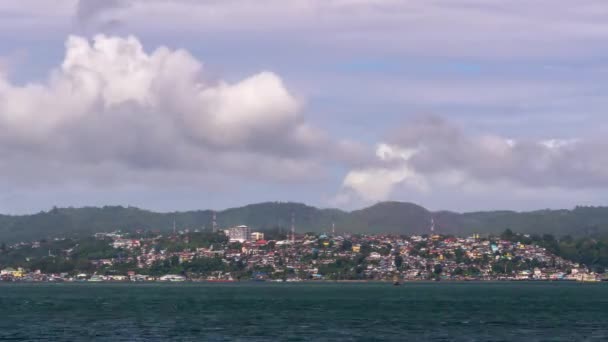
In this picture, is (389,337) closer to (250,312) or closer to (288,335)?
(288,335)

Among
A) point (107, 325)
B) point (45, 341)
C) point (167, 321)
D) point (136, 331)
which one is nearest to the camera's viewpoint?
point (45, 341)

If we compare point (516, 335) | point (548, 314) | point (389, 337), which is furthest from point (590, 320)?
point (389, 337)

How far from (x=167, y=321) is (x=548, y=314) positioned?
60.9 metres

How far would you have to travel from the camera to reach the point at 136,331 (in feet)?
413

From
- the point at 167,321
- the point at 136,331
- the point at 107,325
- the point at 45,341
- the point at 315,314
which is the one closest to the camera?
the point at 45,341

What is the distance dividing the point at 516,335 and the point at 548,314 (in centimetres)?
4774

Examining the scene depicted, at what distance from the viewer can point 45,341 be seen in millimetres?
114500

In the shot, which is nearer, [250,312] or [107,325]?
[107,325]

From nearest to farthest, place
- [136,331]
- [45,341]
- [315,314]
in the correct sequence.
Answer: [45,341], [136,331], [315,314]

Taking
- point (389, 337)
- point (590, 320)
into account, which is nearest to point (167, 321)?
point (389, 337)

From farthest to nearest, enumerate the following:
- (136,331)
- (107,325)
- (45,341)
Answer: (107,325), (136,331), (45,341)

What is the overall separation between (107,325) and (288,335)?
98.2 ft

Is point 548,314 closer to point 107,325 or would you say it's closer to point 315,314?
point 315,314

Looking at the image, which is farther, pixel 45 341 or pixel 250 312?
pixel 250 312
